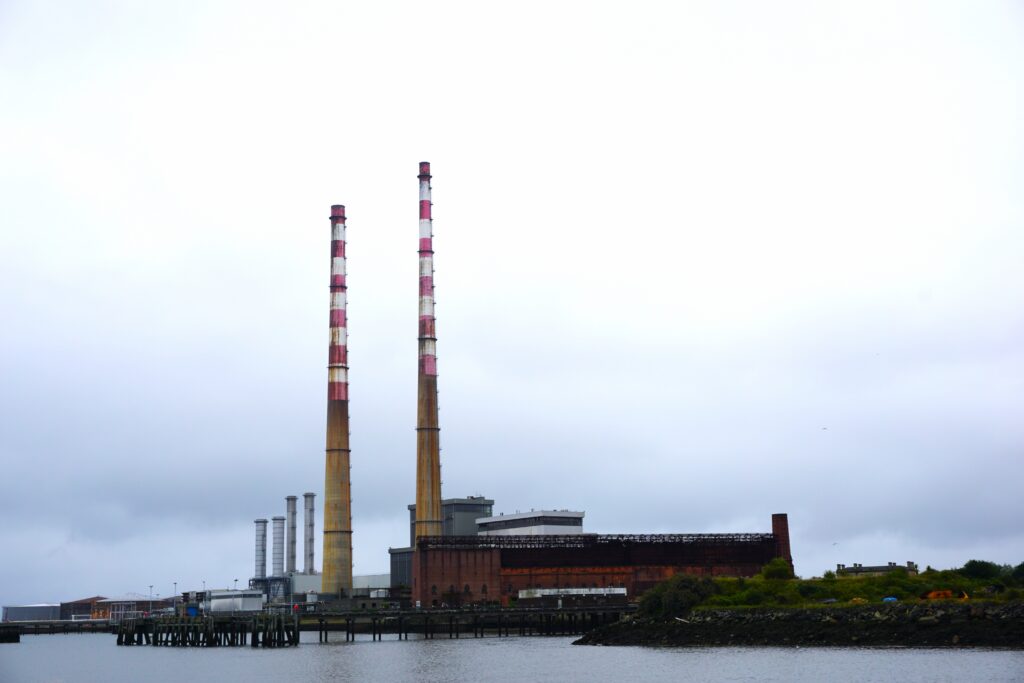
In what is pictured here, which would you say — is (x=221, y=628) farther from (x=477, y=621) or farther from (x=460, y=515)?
(x=460, y=515)

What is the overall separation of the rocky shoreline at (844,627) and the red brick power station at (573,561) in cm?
2407

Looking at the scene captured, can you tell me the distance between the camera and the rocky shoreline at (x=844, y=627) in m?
52.8

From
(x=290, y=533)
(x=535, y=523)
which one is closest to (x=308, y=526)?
(x=290, y=533)

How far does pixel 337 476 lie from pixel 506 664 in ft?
116

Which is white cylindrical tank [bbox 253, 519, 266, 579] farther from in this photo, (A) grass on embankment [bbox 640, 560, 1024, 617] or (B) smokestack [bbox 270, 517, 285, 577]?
(A) grass on embankment [bbox 640, 560, 1024, 617]

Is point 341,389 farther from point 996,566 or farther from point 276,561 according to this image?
point 996,566

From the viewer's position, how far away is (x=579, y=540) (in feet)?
326

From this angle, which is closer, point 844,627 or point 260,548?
point 844,627

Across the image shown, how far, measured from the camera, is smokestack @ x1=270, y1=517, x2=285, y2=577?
123 m

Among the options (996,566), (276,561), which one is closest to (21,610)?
(276,561)

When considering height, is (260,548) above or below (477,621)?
above

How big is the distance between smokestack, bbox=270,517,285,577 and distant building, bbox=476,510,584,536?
2301cm

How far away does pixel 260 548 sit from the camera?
127312mm

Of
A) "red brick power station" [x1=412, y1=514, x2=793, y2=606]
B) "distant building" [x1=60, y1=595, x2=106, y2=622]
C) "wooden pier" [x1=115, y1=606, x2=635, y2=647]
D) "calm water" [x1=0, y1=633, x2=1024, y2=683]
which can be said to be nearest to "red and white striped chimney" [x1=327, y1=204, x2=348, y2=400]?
"red brick power station" [x1=412, y1=514, x2=793, y2=606]
